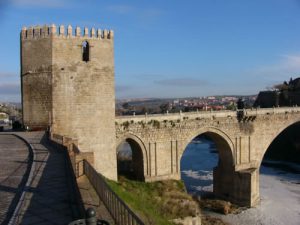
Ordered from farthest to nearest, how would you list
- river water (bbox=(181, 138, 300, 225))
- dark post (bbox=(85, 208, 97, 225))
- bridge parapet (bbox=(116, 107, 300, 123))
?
1. river water (bbox=(181, 138, 300, 225))
2. bridge parapet (bbox=(116, 107, 300, 123))
3. dark post (bbox=(85, 208, 97, 225))

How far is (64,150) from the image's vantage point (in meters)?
12.4

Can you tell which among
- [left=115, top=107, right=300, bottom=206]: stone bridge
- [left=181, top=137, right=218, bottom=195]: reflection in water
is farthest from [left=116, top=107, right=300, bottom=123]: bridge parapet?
[left=181, top=137, right=218, bottom=195]: reflection in water

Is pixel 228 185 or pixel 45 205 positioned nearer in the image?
pixel 45 205

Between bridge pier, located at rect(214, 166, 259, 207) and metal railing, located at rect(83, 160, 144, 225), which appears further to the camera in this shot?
bridge pier, located at rect(214, 166, 259, 207)

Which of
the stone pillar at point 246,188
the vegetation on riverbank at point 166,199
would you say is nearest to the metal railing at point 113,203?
the vegetation on riverbank at point 166,199

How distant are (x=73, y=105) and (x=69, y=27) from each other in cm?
325

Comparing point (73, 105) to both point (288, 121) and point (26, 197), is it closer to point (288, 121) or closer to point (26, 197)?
point (26, 197)

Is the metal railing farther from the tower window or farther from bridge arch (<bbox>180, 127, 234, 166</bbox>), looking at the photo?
bridge arch (<bbox>180, 127, 234, 166</bbox>)

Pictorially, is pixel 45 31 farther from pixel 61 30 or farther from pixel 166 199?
pixel 166 199

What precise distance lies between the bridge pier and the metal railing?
61.4 ft

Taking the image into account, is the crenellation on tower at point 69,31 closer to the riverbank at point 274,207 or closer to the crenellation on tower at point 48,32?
the crenellation on tower at point 48,32

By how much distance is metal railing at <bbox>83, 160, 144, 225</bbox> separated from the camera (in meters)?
5.74

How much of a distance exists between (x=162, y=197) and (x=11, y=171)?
430 inches

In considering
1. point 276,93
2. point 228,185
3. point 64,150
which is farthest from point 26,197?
point 276,93
